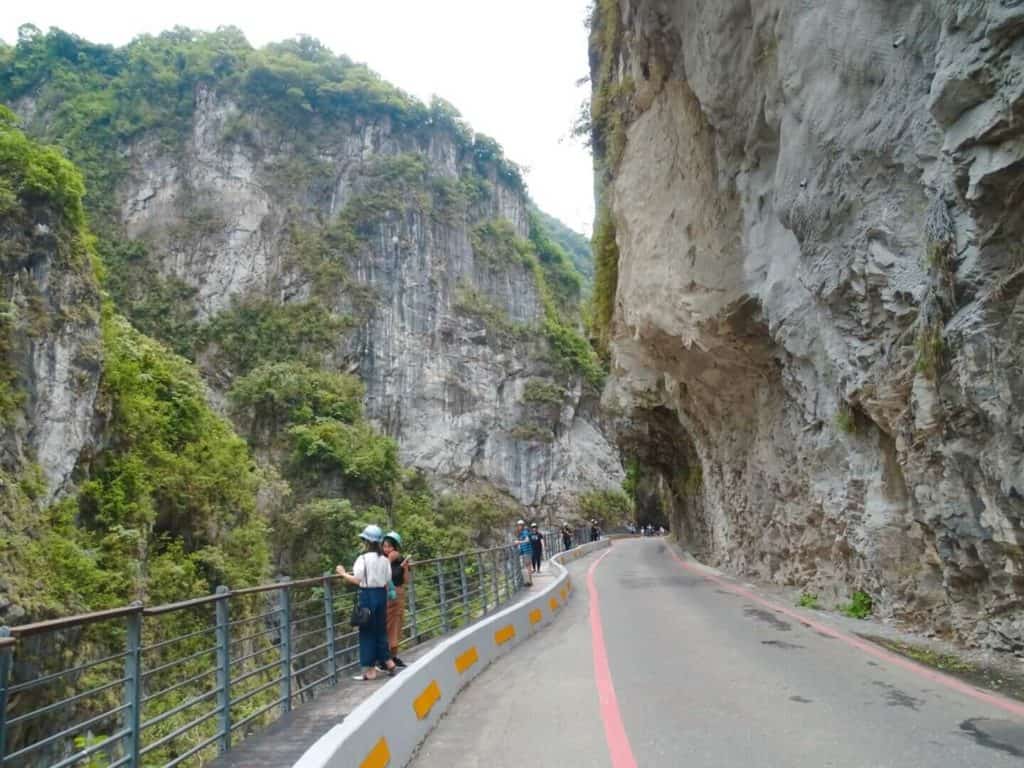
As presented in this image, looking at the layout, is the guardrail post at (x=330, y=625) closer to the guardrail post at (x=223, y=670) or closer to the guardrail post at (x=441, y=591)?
the guardrail post at (x=223, y=670)

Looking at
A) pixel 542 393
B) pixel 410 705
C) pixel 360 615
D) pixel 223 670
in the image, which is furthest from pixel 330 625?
pixel 542 393

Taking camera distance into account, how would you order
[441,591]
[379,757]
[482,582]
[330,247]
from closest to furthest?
[379,757] < [441,591] < [482,582] < [330,247]

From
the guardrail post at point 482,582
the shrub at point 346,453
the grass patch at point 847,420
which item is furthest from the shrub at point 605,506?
the grass patch at point 847,420

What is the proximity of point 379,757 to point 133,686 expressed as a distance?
1.56 metres

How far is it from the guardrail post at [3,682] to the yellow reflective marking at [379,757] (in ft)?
6.85

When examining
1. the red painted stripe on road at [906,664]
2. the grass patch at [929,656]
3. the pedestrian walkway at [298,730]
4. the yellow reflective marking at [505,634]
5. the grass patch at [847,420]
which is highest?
the grass patch at [847,420]

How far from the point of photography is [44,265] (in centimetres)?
1870

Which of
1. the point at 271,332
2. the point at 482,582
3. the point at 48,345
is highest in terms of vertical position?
the point at 271,332

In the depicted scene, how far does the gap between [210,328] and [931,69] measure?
47.2 metres

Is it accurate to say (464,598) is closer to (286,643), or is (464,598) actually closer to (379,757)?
(286,643)

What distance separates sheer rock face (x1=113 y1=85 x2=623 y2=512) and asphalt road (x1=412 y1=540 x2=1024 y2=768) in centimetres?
4330

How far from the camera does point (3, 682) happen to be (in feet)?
8.73

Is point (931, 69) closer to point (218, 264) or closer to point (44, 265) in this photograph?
point (44, 265)

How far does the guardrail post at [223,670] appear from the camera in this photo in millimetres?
4676
